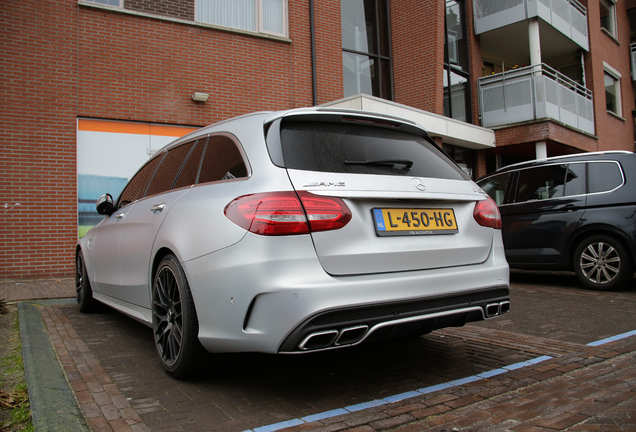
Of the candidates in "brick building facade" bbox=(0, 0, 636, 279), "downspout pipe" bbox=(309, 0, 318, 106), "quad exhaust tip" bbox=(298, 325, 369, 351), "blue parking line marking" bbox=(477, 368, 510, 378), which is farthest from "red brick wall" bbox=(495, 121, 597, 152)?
"quad exhaust tip" bbox=(298, 325, 369, 351)

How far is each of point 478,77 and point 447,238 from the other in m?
15.2

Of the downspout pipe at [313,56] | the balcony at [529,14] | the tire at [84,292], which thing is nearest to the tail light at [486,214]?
the tire at [84,292]

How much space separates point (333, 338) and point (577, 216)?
584 centimetres

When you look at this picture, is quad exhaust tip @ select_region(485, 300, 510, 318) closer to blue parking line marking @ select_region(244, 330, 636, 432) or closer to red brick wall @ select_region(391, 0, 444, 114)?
blue parking line marking @ select_region(244, 330, 636, 432)

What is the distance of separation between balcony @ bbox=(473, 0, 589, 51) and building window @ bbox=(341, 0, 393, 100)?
12.1 feet

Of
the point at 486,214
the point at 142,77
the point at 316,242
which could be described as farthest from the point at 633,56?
the point at 316,242

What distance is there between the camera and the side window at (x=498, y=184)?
325 inches

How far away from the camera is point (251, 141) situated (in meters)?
2.97

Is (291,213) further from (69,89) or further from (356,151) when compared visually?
(69,89)

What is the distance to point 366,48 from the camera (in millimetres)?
14453

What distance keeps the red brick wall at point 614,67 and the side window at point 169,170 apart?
18.1 metres

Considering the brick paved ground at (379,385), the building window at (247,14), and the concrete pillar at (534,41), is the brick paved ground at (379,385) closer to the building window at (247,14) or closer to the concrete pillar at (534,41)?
the building window at (247,14)

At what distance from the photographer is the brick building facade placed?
8508 millimetres

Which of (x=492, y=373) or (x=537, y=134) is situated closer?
(x=492, y=373)
